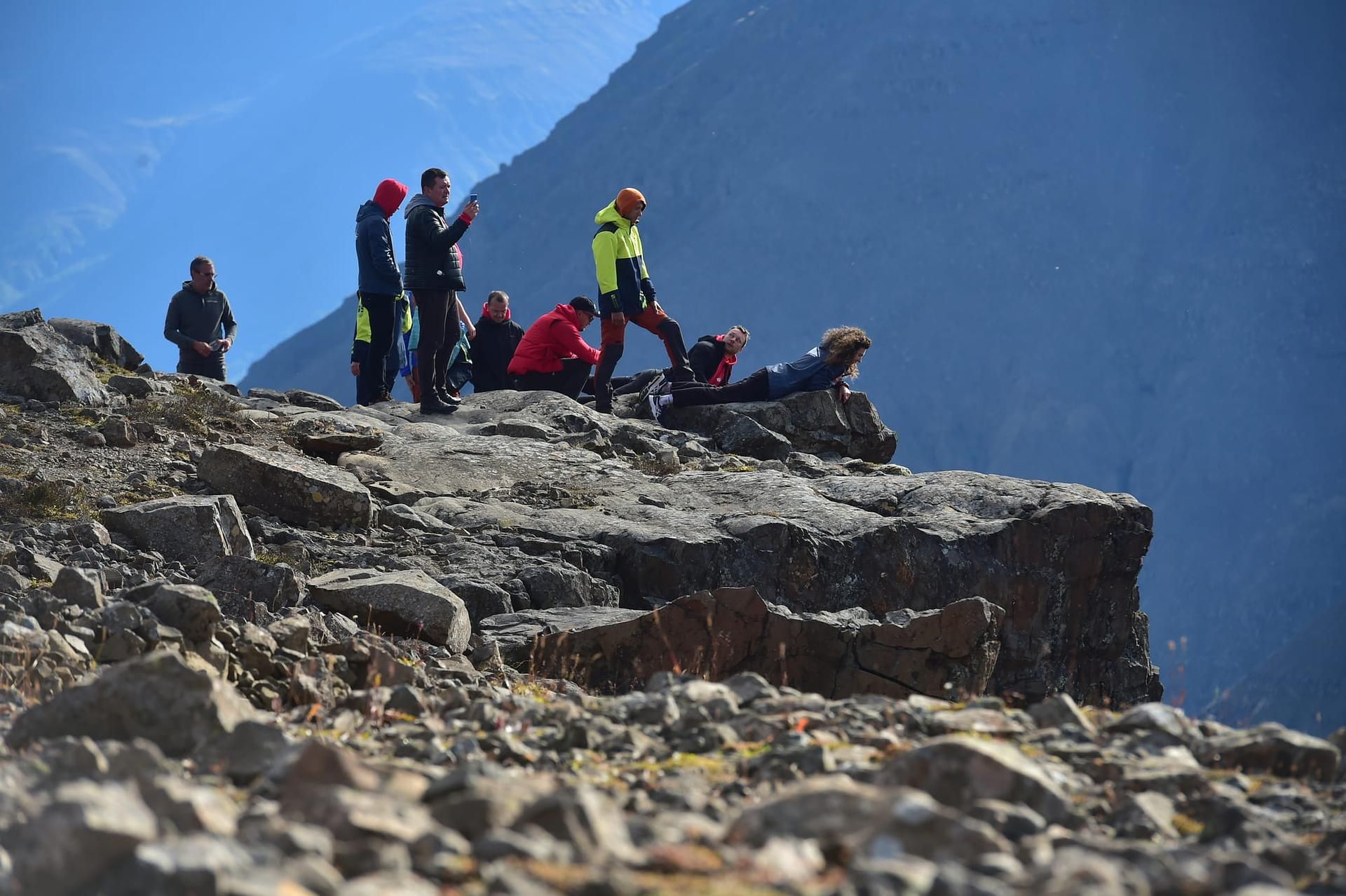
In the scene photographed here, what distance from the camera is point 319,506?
8.95m

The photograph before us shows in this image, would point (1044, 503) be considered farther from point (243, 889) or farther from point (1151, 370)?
point (1151, 370)

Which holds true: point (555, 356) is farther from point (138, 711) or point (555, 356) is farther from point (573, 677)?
point (138, 711)

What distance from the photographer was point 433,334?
12.4 metres

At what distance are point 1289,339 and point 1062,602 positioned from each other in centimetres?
11368

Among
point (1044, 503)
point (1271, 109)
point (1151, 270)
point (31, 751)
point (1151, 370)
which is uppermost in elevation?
point (1271, 109)

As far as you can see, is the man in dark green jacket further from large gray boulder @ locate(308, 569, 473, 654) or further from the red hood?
large gray boulder @ locate(308, 569, 473, 654)

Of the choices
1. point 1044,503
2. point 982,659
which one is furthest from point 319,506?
point 1044,503

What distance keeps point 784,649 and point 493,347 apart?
8.79 metres

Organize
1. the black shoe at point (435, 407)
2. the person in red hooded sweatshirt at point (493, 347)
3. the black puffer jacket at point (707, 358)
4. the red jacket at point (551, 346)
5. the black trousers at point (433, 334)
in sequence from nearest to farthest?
1. the black trousers at point (433, 334)
2. the black shoe at point (435, 407)
3. the red jacket at point (551, 346)
4. the black puffer jacket at point (707, 358)
5. the person in red hooded sweatshirt at point (493, 347)

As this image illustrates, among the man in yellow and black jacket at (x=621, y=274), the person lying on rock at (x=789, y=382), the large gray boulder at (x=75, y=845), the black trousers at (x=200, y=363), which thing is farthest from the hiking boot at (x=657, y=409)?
the large gray boulder at (x=75, y=845)

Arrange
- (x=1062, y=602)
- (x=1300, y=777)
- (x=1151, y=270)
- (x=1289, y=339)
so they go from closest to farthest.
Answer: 1. (x=1300, y=777)
2. (x=1062, y=602)
3. (x=1289, y=339)
4. (x=1151, y=270)

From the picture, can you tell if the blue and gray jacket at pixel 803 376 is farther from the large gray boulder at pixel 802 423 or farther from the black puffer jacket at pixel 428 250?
the black puffer jacket at pixel 428 250

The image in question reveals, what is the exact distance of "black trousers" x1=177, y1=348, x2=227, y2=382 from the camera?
1474 centimetres

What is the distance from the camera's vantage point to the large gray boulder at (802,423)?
13.9 meters
